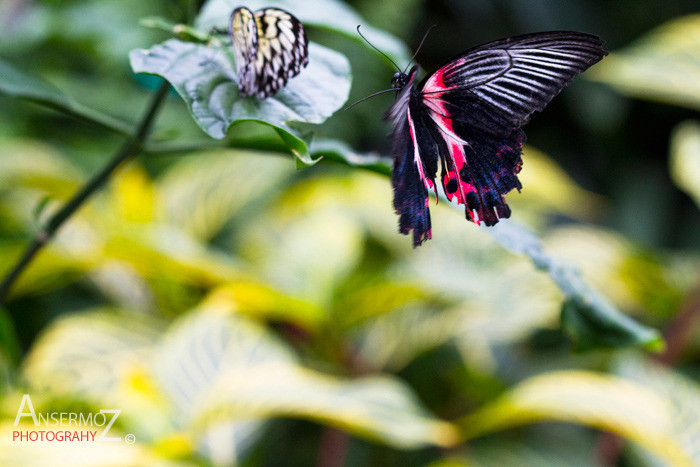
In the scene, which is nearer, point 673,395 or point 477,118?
point 477,118

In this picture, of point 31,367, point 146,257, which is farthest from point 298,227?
point 31,367

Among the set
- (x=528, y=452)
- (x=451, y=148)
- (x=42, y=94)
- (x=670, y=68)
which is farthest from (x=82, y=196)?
(x=670, y=68)

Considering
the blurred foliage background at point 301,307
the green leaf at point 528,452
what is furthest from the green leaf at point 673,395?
the green leaf at point 528,452

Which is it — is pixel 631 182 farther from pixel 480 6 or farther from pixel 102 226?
pixel 102 226

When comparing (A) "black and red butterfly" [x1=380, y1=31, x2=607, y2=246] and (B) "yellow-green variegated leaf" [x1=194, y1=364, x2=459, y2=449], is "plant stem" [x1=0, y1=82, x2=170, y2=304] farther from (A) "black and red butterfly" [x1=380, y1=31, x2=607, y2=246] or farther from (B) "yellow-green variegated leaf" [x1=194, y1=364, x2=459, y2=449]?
(B) "yellow-green variegated leaf" [x1=194, y1=364, x2=459, y2=449]

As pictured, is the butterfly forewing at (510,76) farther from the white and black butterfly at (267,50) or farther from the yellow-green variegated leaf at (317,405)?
the yellow-green variegated leaf at (317,405)

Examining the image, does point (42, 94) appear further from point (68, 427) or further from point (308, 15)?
point (68, 427)

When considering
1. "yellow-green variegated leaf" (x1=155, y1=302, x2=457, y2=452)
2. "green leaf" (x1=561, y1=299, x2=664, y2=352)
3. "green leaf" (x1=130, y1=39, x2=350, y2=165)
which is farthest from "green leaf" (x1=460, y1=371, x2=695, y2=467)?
"green leaf" (x1=130, y1=39, x2=350, y2=165)
